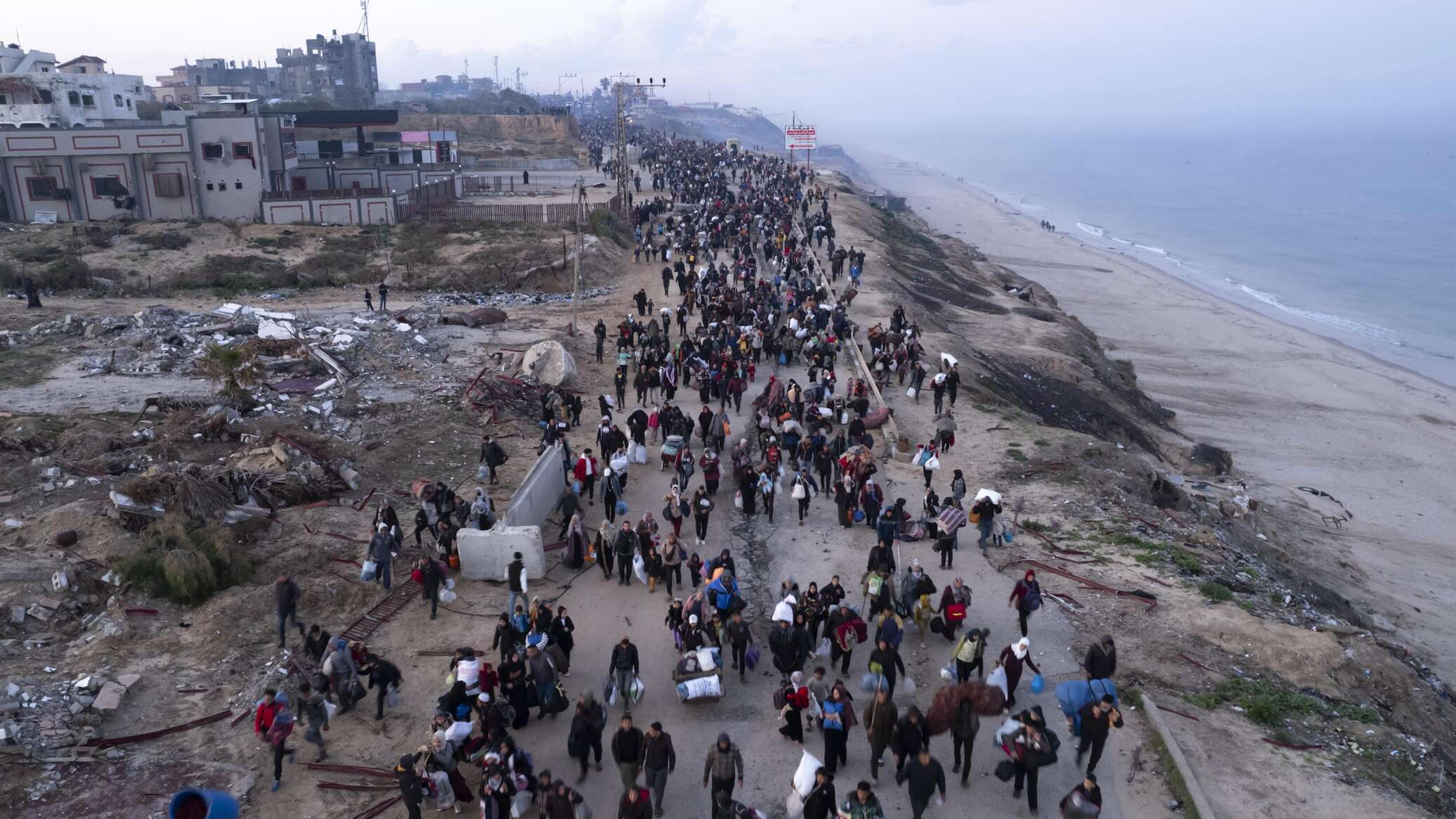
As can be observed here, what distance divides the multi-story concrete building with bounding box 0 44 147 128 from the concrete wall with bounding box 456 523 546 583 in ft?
139

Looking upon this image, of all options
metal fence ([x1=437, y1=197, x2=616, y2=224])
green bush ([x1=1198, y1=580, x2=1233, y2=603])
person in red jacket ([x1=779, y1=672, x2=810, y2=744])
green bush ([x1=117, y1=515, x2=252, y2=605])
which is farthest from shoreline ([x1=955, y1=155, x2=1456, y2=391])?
green bush ([x1=117, y1=515, x2=252, y2=605])

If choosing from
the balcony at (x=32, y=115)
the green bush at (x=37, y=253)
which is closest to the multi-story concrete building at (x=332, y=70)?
the balcony at (x=32, y=115)

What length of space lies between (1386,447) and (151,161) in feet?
149

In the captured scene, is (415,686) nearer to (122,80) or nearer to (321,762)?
(321,762)

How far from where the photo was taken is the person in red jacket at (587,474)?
48.2ft

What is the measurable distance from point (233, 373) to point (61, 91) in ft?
152

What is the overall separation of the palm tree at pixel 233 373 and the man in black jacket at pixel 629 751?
1244 centimetres

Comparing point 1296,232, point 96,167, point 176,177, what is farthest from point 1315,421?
point 1296,232

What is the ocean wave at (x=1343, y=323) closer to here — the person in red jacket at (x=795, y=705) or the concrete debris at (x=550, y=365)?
the concrete debris at (x=550, y=365)

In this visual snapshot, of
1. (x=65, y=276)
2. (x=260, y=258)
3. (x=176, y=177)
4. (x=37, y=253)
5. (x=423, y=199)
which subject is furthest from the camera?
(x=423, y=199)

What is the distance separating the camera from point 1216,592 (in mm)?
12625

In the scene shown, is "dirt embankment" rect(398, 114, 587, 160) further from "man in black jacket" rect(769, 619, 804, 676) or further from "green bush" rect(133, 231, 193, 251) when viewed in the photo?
"man in black jacket" rect(769, 619, 804, 676)

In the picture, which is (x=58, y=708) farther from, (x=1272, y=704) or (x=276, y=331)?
(x=276, y=331)

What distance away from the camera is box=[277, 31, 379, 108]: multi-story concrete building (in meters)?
112
